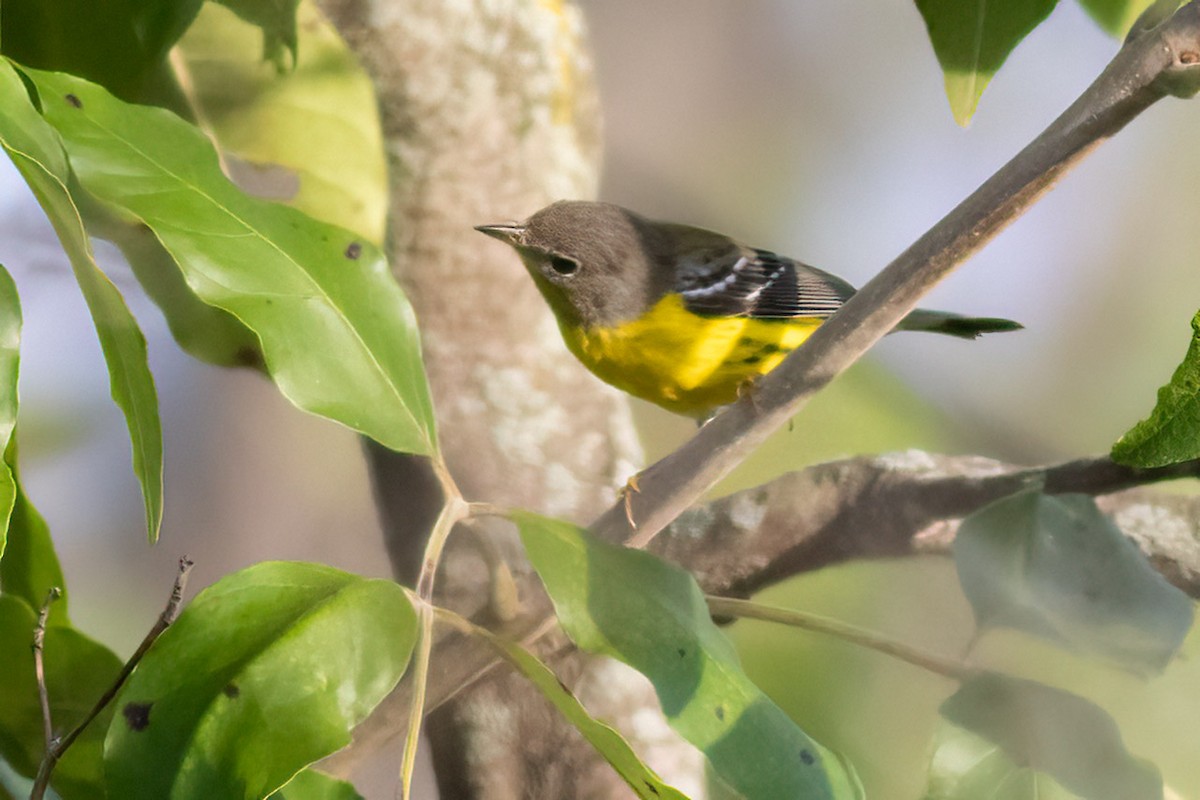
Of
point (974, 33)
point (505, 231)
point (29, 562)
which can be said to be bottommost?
point (29, 562)

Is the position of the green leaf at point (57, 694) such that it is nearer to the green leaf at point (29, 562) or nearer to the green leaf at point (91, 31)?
the green leaf at point (29, 562)

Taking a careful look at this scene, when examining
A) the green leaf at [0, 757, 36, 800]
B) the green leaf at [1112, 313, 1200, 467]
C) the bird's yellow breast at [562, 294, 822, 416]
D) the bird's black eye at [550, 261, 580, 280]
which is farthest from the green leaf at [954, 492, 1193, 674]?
the green leaf at [0, 757, 36, 800]

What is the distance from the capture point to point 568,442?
73 centimetres

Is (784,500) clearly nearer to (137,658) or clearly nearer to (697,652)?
(697,652)

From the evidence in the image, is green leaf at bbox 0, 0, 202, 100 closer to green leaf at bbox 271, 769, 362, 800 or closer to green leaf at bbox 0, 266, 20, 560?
green leaf at bbox 0, 266, 20, 560

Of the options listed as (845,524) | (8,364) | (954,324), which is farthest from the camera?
(954,324)

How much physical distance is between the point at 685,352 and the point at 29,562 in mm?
510

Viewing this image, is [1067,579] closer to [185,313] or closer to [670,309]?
[670,309]

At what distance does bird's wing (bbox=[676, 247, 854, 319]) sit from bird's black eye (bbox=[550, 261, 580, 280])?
0.11 meters

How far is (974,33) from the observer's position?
0.49 metres

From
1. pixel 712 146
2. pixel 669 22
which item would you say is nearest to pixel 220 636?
pixel 712 146

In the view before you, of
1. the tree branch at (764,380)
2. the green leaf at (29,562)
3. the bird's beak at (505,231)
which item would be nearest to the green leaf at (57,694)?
the green leaf at (29,562)

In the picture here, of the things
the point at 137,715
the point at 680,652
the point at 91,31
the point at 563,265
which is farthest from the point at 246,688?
A: the point at 563,265

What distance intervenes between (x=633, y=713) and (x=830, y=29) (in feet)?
2.40
